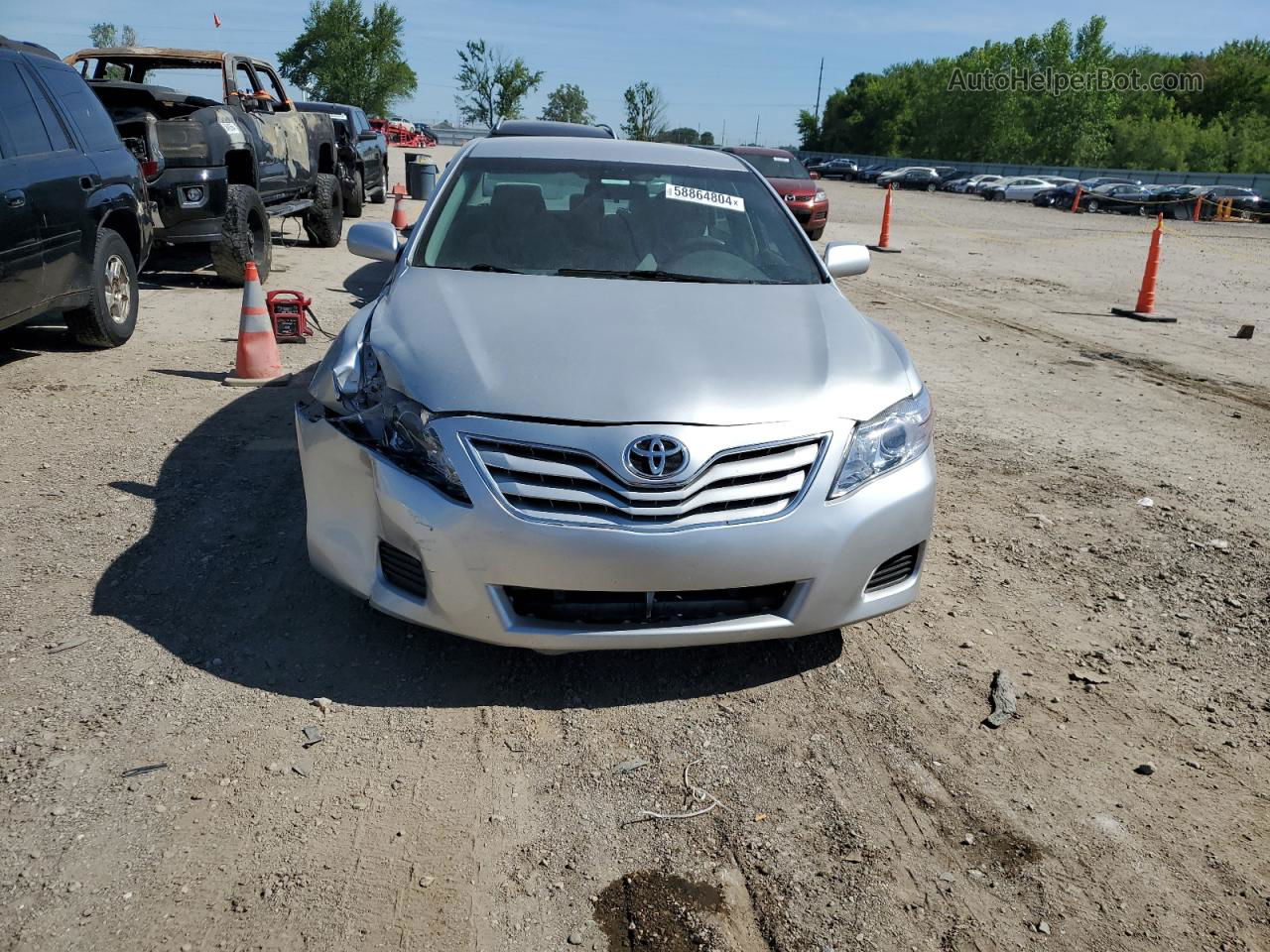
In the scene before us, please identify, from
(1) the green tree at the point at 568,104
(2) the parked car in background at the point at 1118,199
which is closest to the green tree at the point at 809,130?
(1) the green tree at the point at 568,104

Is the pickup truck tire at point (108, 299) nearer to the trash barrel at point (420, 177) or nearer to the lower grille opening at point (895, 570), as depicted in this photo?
the lower grille opening at point (895, 570)

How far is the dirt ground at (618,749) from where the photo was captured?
227cm

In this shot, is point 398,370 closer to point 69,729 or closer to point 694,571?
point 694,571

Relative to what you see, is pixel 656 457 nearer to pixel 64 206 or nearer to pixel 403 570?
pixel 403 570

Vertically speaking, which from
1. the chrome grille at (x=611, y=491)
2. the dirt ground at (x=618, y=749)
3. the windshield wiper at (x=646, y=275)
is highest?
the windshield wiper at (x=646, y=275)

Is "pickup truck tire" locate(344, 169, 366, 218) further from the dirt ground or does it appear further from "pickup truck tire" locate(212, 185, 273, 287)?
the dirt ground

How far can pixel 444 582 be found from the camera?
2.87 m

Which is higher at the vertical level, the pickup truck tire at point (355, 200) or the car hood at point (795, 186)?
the car hood at point (795, 186)

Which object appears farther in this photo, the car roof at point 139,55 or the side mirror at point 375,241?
the car roof at point 139,55

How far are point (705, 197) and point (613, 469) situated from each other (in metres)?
2.21

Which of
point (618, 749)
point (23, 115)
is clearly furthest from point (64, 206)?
point (618, 749)

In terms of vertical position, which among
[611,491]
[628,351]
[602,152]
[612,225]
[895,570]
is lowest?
[895,570]

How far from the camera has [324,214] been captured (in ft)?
44.2

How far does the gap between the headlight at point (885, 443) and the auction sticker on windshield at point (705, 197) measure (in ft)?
5.43
